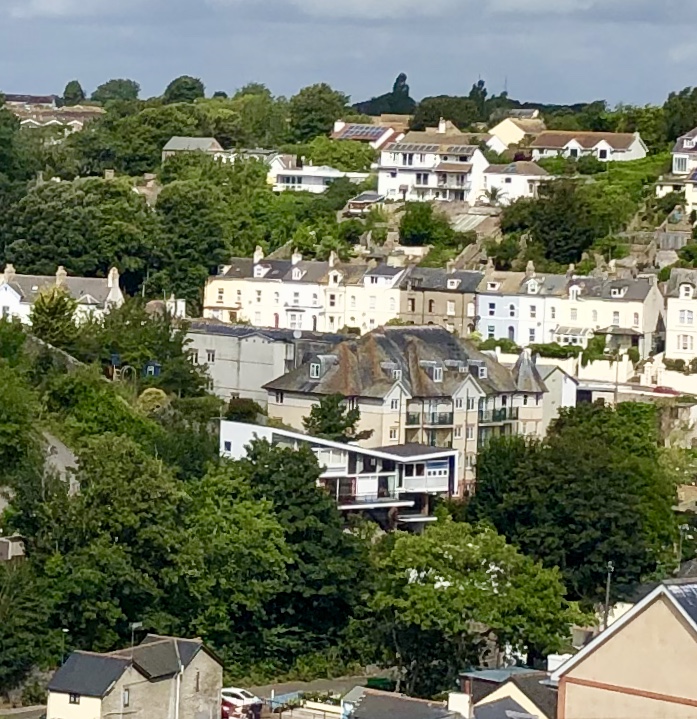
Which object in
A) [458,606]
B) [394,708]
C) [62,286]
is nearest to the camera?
[394,708]

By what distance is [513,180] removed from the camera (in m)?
58.7

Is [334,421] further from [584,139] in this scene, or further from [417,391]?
[584,139]

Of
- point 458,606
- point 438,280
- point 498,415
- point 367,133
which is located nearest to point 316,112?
point 367,133

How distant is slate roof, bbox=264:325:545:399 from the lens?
39.7 meters

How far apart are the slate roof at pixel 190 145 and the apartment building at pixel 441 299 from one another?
14.7m

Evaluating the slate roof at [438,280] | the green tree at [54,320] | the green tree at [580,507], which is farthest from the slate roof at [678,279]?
the green tree at [54,320]

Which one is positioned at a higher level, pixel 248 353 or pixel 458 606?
pixel 248 353

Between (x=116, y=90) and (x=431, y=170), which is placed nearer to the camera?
(x=431, y=170)

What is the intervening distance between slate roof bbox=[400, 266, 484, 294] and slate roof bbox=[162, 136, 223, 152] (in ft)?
46.9

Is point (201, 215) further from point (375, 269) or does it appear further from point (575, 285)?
point (575, 285)

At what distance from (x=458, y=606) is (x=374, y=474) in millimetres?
9675

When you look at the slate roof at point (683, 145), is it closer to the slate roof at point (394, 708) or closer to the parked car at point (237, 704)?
the parked car at point (237, 704)

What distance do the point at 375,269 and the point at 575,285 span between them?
559 cm

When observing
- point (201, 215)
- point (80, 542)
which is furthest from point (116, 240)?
point (80, 542)
